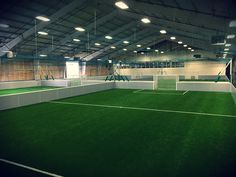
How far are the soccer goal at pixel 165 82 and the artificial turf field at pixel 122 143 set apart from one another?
9.75 metres

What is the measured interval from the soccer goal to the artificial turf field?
9.75m

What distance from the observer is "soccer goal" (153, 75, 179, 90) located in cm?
1875

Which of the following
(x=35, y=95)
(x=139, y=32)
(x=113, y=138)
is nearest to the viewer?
(x=113, y=138)

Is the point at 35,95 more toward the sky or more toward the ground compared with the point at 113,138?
more toward the sky

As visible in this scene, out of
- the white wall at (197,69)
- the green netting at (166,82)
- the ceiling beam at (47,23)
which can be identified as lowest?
the green netting at (166,82)

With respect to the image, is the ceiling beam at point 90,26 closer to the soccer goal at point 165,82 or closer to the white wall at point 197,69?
the soccer goal at point 165,82

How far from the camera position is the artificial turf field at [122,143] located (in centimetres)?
399

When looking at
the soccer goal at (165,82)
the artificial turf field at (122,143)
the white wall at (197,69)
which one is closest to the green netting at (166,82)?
the soccer goal at (165,82)

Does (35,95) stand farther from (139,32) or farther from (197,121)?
(139,32)

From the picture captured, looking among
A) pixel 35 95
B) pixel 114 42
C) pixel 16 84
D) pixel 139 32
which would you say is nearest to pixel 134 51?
pixel 114 42

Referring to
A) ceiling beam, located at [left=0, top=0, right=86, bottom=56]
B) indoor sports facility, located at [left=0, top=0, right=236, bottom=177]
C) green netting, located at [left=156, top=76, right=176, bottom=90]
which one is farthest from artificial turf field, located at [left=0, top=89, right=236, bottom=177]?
ceiling beam, located at [left=0, top=0, right=86, bottom=56]

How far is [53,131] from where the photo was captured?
261 inches

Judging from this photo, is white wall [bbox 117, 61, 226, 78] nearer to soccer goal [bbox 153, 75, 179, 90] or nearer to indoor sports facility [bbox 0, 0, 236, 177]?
soccer goal [bbox 153, 75, 179, 90]

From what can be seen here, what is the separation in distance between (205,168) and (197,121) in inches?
153
